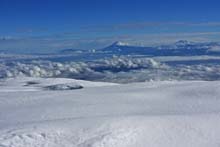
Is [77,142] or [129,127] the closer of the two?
[77,142]

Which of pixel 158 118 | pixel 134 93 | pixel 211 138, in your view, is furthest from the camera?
pixel 134 93

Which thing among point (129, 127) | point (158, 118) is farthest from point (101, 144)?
point (158, 118)

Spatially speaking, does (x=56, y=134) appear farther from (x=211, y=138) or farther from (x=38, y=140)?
(x=211, y=138)

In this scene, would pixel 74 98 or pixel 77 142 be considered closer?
pixel 77 142

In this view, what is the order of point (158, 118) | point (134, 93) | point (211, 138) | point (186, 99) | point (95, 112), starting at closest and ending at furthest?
1. point (211, 138)
2. point (158, 118)
3. point (95, 112)
4. point (186, 99)
5. point (134, 93)

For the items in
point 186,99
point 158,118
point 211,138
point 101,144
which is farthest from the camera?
point 186,99

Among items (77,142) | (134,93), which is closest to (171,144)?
(77,142)

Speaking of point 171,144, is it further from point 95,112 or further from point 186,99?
point 186,99

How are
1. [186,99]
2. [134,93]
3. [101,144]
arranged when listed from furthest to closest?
1. [134,93]
2. [186,99]
3. [101,144]
